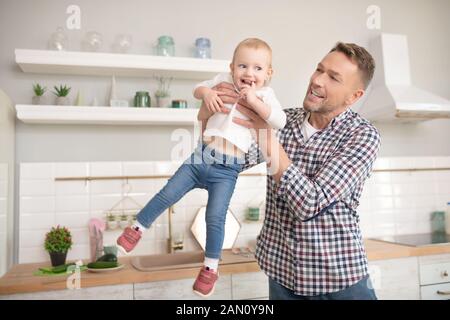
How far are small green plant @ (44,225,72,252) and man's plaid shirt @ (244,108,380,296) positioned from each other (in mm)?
1202

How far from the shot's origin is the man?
3.84 feet

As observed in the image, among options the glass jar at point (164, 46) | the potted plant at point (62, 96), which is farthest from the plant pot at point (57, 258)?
the glass jar at point (164, 46)

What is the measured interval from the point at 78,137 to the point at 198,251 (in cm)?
94

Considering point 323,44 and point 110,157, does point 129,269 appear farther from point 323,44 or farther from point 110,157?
point 323,44

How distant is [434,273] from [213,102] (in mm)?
1873

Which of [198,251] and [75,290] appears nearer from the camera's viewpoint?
[75,290]

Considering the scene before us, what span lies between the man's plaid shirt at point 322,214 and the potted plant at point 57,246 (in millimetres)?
1203

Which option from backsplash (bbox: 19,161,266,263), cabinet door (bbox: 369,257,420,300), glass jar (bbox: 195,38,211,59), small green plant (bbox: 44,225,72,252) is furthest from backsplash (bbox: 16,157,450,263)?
glass jar (bbox: 195,38,211,59)

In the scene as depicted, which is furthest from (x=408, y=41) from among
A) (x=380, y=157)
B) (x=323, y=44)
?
(x=380, y=157)

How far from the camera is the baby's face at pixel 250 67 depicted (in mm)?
1197

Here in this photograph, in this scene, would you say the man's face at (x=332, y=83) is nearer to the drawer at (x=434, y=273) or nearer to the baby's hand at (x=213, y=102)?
the baby's hand at (x=213, y=102)

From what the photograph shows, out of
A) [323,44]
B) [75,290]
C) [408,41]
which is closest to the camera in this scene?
[75,290]

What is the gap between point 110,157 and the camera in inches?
96.0
